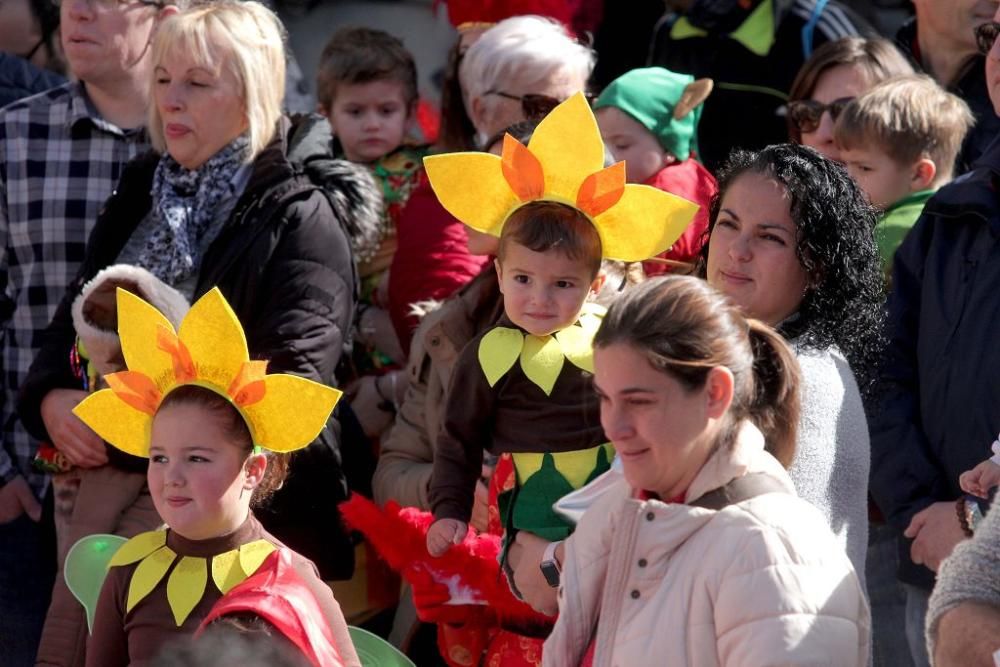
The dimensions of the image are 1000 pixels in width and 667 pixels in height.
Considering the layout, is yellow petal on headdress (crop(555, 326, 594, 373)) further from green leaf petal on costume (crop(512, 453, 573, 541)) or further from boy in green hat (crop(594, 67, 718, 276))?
boy in green hat (crop(594, 67, 718, 276))

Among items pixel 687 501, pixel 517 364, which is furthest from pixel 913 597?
pixel 687 501

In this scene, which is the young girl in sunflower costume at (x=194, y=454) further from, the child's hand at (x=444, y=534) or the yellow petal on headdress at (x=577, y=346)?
the yellow petal on headdress at (x=577, y=346)

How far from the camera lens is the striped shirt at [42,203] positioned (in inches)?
208

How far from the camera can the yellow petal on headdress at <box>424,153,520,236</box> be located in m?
3.75

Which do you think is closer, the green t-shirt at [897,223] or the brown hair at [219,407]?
the brown hair at [219,407]

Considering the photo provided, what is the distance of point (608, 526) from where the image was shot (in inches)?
114

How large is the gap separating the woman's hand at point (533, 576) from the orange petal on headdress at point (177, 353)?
2.76ft

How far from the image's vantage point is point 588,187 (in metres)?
3.68

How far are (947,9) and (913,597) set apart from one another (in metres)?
2.05

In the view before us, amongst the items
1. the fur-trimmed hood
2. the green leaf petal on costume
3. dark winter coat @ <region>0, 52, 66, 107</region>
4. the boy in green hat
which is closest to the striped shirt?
dark winter coat @ <region>0, 52, 66, 107</region>

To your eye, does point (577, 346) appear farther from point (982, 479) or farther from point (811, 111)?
point (811, 111)

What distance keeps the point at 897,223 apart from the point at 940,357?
668 millimetres

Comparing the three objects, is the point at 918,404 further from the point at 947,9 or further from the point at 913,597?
the point at 947,9

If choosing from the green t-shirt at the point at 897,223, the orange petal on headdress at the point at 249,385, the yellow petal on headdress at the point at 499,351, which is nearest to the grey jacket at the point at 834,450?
the yellow petal on headdress at the point at 499,351
